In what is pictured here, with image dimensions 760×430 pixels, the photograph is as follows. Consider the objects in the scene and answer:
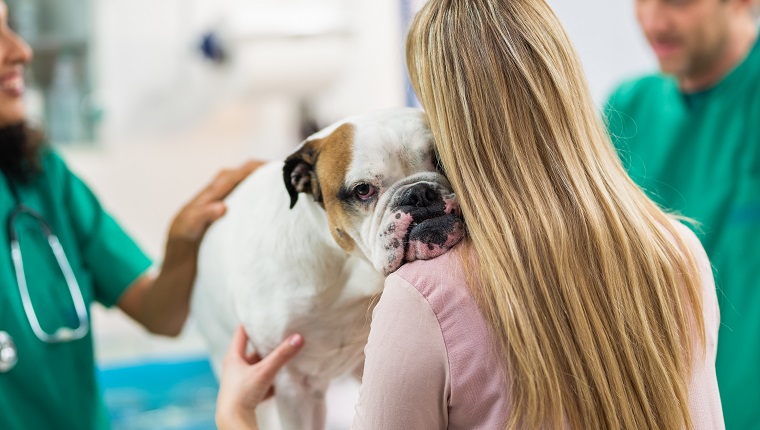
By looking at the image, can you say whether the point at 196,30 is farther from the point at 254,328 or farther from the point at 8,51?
the point at 254,328

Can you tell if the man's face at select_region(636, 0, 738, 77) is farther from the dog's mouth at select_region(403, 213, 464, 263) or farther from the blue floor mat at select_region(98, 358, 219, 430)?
the blue floor mat at select_region(98, 358, 219, 430)

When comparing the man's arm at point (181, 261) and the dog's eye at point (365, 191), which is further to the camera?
the man's arm at point (181, 261)

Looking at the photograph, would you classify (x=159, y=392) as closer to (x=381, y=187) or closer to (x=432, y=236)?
(x=381, y=187)

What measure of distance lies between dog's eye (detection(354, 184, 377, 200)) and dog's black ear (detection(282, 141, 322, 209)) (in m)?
0.09

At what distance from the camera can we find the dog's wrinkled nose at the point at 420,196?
35.8 inches

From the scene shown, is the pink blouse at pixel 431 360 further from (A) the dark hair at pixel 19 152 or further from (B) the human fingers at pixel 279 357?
(A) the dark hair at pixel 19 152

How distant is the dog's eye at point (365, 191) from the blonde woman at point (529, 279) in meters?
0.16

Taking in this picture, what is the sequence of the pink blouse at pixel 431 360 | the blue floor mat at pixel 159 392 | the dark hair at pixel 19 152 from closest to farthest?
the pink blouse at pixel 431 360 → the dark hair at pixel 19 152 → the blue floor mat at pixel 159 392

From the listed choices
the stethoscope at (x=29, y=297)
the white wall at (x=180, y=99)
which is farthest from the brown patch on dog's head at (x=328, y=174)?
the white wall at (x=180, y=99)

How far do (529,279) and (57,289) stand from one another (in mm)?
966

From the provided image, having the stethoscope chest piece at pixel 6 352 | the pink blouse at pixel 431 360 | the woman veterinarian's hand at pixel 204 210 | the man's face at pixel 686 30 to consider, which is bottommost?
the stethoscope chest piece at pixel 6 352

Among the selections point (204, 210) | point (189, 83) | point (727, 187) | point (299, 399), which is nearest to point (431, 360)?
point (299, 399)

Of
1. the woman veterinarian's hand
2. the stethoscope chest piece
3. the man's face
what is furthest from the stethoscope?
the man's face

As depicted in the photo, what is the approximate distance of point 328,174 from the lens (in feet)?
3.43
